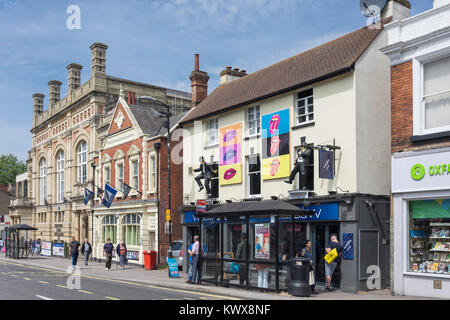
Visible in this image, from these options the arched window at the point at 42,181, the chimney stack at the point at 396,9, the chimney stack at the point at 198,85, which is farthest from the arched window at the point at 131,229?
the arched window at the point at 42,181

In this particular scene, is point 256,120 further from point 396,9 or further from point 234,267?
point 234,267

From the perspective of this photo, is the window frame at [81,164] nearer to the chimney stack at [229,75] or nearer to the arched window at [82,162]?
the arched window at [82,162]

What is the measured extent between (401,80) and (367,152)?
300cm

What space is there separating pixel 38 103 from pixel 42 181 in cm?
1023

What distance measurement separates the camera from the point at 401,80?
16672 mm

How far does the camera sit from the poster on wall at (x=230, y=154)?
79.0 ft

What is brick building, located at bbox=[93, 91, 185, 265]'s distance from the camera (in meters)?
31.1

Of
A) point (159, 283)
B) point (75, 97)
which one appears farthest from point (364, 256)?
point (75, 97)

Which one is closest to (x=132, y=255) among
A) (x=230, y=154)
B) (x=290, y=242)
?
(x=230, y=154)

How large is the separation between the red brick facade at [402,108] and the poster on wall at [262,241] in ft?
16.2

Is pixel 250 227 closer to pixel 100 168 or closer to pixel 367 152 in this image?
pixel 367 152

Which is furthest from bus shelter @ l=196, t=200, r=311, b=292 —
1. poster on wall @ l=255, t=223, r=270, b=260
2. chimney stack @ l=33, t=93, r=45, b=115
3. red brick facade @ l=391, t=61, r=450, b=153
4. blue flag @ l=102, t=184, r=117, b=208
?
chimney stack @ l=33, t=93, r=45, b=115

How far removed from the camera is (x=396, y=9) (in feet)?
66.3

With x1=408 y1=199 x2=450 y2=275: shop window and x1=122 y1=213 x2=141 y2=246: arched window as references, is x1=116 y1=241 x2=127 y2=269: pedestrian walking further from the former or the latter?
x1=408 y1=199 x2=450 y2=275: shop window
